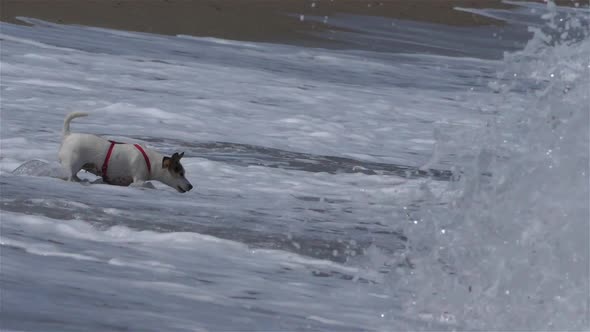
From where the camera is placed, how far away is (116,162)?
9.84m

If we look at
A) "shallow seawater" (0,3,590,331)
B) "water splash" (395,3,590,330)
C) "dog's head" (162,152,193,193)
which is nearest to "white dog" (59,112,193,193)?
"dog's head" (162,152,193,193)

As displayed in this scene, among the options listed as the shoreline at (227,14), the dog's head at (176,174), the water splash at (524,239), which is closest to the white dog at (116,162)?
the dog's head at (176,174)

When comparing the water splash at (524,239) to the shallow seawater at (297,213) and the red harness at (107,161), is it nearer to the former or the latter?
the shallow seawater at (297,213)

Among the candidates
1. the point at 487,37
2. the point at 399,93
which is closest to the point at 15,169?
the point at 399,93

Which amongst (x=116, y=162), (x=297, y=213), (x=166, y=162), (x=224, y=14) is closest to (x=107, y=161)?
(x=116, y=162)

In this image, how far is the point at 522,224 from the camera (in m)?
6.88

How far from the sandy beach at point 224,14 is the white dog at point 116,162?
12074 millimetres

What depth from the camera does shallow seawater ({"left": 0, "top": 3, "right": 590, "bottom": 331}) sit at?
254 inches

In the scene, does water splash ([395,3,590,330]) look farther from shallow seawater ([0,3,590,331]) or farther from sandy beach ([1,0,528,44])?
sandy beach ([1,0,528,44])

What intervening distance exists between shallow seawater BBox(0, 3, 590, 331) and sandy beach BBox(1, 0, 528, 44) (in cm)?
640

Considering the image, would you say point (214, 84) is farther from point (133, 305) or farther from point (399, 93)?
point (133, 305)

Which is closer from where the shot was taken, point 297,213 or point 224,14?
point 297,213

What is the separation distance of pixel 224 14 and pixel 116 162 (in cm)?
1627

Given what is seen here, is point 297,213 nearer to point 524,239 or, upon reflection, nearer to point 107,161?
point 107,161
